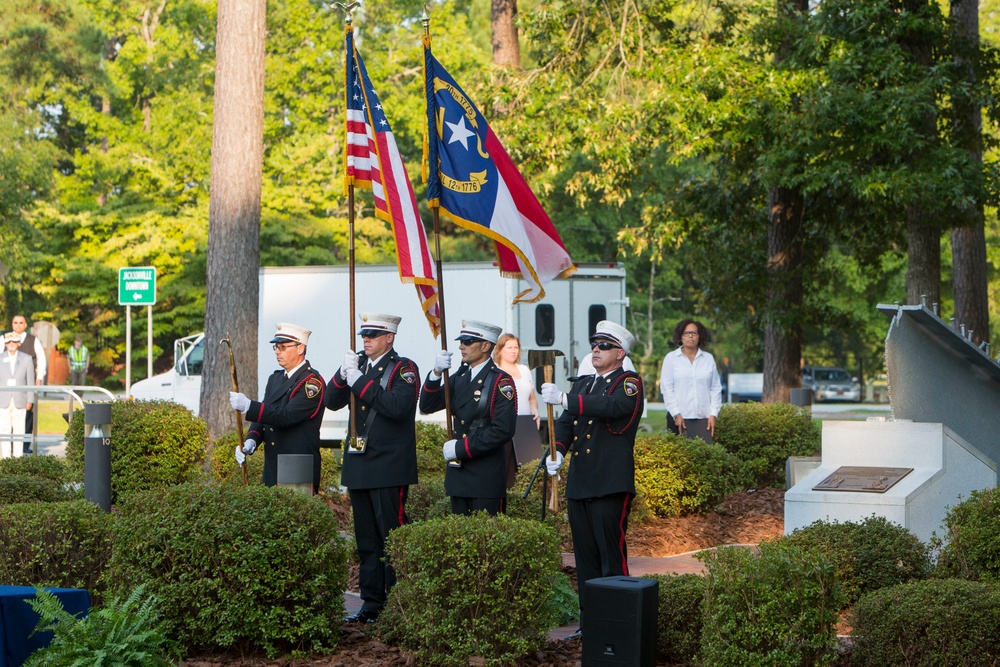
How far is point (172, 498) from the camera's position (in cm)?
689

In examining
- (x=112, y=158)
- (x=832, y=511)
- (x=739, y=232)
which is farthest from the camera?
(x=112, y=158)

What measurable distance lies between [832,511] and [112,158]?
28.0m

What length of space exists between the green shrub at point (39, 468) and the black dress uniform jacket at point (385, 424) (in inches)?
180

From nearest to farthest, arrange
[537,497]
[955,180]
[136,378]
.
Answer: [537,497], [955,180], [136,378]

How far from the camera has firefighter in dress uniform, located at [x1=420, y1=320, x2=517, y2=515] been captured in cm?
748

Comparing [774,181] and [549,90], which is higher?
[549,90]

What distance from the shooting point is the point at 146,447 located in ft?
41.4

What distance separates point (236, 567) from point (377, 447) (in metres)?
1.46

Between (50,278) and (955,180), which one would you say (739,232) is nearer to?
(955,180)


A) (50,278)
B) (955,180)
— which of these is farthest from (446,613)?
(50,278)

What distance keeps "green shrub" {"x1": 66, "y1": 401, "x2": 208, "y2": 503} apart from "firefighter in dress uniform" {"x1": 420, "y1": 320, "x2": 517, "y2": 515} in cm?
532

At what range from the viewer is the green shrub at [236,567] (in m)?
6.56

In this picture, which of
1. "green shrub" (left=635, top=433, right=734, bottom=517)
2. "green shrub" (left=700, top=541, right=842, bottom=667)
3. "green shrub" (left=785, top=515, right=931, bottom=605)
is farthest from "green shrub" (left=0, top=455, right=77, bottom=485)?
"green shrub" (left=700, top=541, right=842, bottom=667)

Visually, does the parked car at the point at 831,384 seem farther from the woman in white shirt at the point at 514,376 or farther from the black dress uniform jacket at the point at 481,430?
the black dress uniform jacket at the point at 481,430
